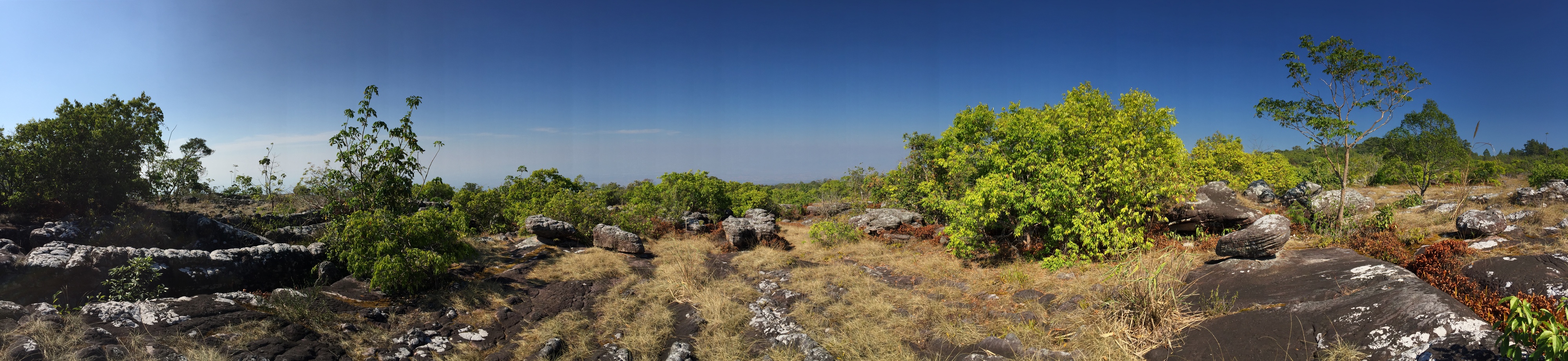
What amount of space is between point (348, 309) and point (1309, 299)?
43.3ft

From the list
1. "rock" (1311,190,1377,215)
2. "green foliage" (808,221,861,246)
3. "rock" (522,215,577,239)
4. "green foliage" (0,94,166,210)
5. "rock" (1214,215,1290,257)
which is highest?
"green foliage" (0,94,166,210)

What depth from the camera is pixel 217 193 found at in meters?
19.4

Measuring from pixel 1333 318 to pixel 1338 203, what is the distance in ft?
27.8

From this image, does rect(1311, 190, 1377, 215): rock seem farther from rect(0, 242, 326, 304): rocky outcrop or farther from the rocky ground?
rect(0, 242, 326, 304): rocky outcrop

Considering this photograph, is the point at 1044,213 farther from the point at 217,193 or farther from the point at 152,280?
the point at 217,193

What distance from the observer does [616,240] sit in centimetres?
1520

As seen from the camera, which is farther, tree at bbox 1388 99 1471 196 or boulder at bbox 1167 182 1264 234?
A: tree at bbox 1388 99 1471 196

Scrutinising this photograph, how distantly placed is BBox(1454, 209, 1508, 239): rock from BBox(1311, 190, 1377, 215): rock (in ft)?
5.09

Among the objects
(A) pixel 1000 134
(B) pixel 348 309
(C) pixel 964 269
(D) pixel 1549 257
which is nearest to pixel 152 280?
(B) pixel 348 309

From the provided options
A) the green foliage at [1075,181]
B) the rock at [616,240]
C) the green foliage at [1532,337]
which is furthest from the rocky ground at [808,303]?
the rock at [616,240]

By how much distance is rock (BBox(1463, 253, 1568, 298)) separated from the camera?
5.80 m

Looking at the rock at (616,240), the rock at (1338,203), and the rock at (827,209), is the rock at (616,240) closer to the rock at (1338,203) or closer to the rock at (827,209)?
the rock at (827,209)

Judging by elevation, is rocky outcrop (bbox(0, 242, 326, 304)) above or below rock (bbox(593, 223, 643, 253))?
above

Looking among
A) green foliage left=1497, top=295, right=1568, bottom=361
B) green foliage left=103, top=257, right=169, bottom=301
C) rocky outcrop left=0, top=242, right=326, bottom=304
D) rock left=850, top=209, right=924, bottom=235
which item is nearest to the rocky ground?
rocky outcrop left=0, top=242, right=326, bottom=304
